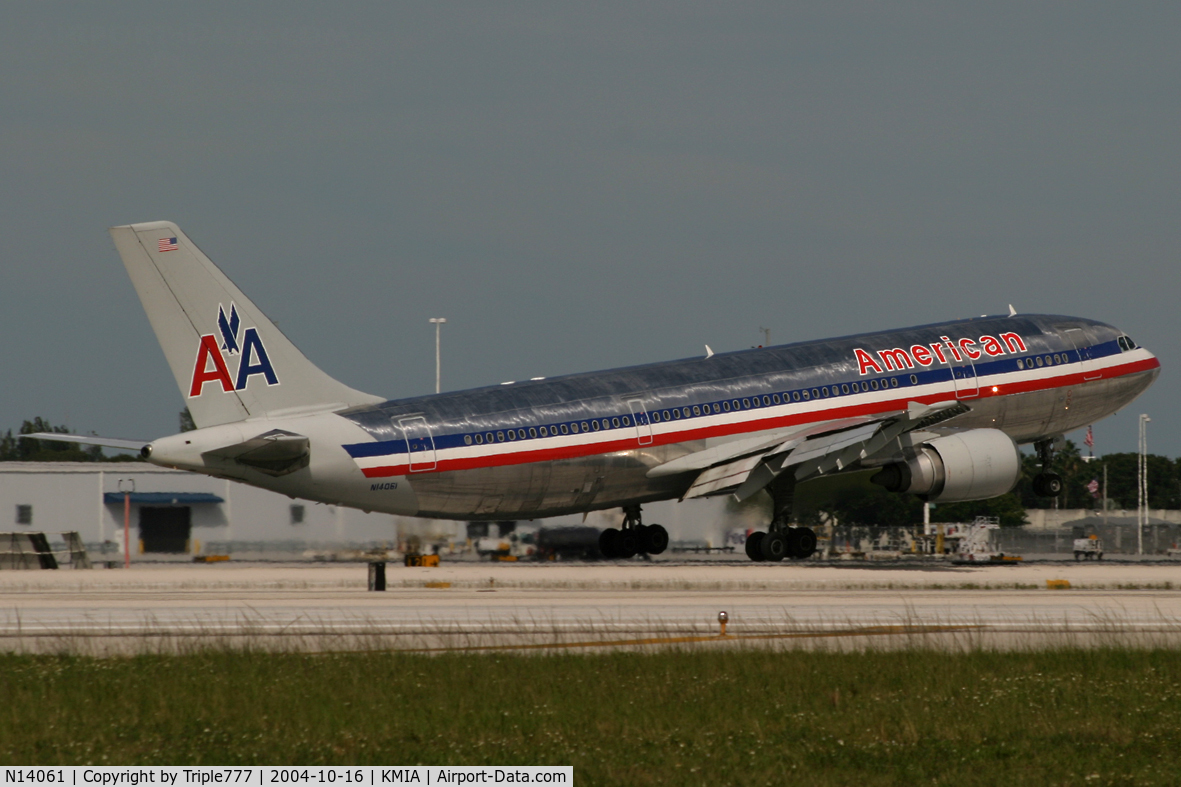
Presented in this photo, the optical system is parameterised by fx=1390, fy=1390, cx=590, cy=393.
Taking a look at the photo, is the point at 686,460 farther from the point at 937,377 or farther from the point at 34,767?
the point at 34,767

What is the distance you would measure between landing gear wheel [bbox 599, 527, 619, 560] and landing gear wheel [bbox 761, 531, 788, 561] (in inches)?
247

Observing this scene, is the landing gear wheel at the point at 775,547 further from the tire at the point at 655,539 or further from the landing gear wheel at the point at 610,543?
the landing gear wheel at the point at 610,543

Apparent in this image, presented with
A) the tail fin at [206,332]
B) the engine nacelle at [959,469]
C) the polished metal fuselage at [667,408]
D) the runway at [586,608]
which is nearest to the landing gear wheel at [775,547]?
the runway at [586,608]

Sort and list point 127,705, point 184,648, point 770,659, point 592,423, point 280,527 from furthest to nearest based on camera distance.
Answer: point 280,527 < point 592,423 < point 184,648 < point 770,659 < point 127,705

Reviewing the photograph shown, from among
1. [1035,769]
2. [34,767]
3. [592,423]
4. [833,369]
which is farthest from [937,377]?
[34,767]

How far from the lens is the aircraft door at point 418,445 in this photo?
136 feet

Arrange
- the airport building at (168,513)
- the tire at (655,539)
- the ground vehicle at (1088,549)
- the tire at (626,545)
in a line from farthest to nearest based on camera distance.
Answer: the ground vehicle at (1088,549) → the airport building at (168,513) → the tire at (626,545) → the tire at (655,539)

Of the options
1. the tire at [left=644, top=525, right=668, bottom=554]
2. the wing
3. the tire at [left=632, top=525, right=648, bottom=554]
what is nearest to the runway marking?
the wing

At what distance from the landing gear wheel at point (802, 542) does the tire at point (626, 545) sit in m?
6.27

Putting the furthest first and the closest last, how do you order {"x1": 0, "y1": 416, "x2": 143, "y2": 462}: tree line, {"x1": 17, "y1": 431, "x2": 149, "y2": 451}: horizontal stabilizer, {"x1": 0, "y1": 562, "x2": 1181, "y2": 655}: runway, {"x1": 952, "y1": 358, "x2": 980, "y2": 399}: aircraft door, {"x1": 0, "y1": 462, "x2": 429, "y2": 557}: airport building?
{"x1": 0, "y1": 416, "x2": 143, "y2": 462}: tree line
{"x1": 0, "y1": 462, "x2": 429, "y2": 557}: airport building
{"x1": 952, "y1": 358, "x2": 980, "y2": 399}: aircraft door
{"x1": 17, "y1": 431, "x2": 149, "y2": 451}: horizontal stabilizer
{"x1": 0, "y1": 562, "x2": 1181, "y2": 655}: runway

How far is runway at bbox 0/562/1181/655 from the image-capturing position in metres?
25.6

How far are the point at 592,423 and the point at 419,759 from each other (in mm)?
28801

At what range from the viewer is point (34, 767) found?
596 inches

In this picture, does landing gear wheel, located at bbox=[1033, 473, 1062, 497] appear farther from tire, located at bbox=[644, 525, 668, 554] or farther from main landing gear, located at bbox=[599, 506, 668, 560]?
main landing gear, located at bbox=[599, 506, 668, 560]
